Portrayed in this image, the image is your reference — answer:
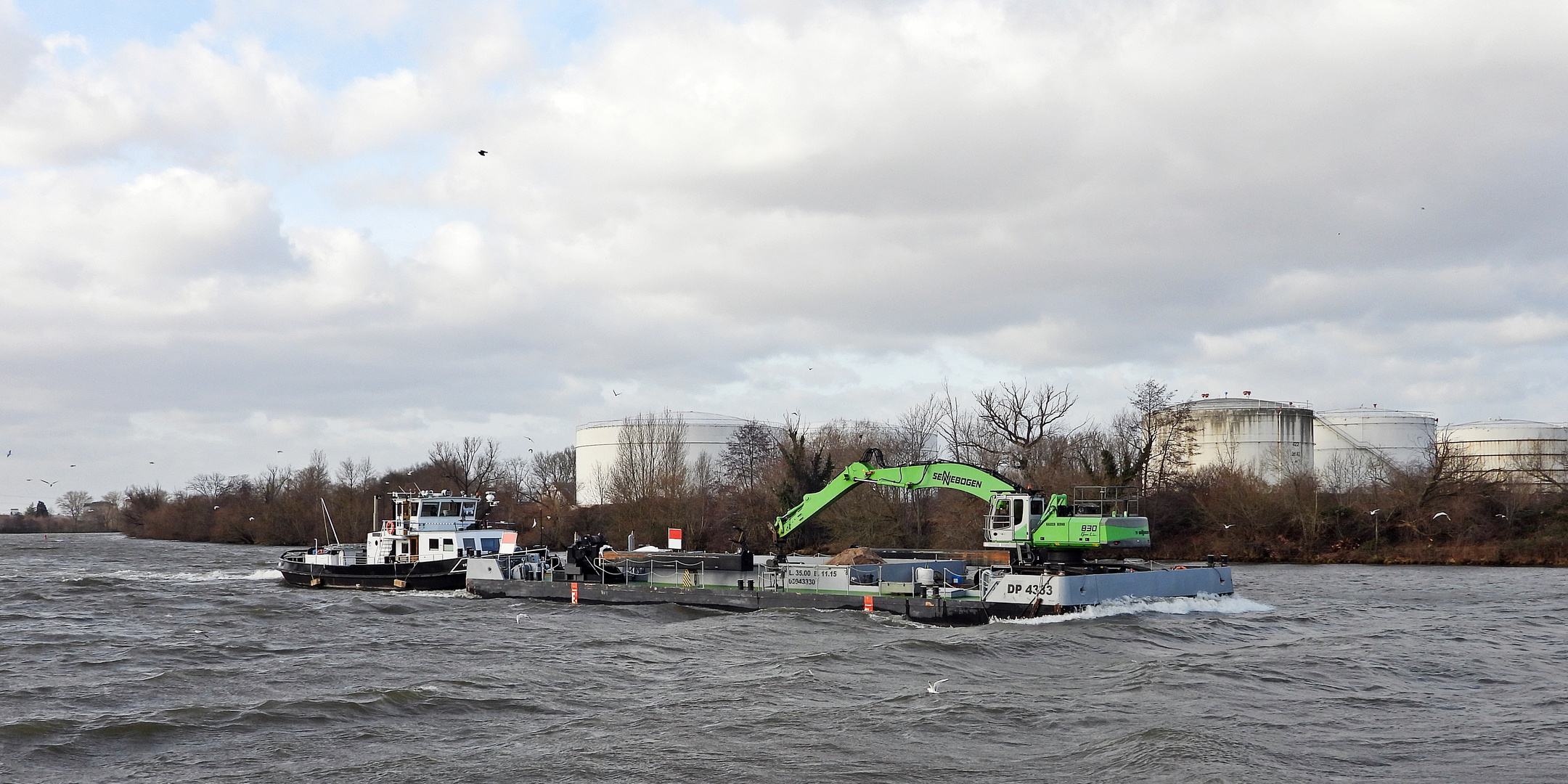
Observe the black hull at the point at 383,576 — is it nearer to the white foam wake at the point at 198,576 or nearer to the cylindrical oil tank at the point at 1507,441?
the white foam wake at the point at 198,576

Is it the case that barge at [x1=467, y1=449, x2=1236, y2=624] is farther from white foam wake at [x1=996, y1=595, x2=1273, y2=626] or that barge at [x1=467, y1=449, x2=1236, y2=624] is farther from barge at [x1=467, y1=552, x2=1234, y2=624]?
white foam wake at [x1=996, y1=595, x2=1273, y2=626]

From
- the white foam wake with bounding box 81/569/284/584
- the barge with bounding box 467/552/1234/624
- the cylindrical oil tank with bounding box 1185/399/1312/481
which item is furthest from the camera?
the cylindrical oil tank with bounding box 1185/399/1312/481

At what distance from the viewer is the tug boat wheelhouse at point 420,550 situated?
44.0 m

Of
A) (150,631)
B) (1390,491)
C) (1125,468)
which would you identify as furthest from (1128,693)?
(1390,491)

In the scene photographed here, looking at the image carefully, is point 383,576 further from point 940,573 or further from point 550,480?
point 550,480

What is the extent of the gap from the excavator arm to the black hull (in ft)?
46.5

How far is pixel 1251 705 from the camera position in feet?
63.7

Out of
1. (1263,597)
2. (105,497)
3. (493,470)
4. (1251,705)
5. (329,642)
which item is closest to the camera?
(1251,705)

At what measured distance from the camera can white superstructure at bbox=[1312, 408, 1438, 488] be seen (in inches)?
2958

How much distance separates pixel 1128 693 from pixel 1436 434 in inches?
3008

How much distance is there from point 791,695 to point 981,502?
44.8m

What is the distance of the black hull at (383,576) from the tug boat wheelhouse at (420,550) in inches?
1.1

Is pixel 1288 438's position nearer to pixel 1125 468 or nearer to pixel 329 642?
pixel 1125 468

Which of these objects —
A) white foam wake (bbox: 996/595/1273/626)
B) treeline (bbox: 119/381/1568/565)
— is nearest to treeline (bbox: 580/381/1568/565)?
treeline (bbox: 119/381/1568/565)
